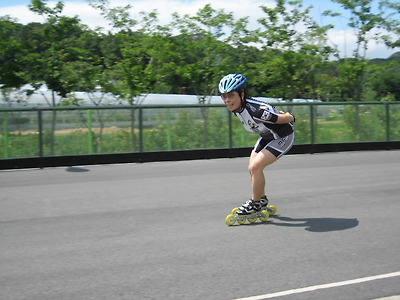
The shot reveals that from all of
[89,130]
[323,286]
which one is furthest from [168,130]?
[323,286]

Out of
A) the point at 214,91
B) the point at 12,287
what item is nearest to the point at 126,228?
the point at 12,287

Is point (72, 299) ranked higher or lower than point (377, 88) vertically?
lower

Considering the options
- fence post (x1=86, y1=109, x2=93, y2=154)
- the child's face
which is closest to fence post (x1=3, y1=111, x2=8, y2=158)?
fence post (x1=86, y1=109, x2=93, y2=154)

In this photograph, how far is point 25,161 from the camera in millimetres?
14320

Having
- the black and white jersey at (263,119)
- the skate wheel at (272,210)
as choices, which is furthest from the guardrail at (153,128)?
the black and white jersey at (263,119)

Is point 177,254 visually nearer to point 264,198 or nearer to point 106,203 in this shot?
point 264,198

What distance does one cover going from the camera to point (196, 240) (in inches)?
240

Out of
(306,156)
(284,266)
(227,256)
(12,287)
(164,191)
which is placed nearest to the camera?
(12,287)

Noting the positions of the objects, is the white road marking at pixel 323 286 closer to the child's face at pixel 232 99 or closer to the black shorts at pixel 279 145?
the black shorts at pixel 279 145

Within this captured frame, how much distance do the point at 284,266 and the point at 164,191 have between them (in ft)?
16.9

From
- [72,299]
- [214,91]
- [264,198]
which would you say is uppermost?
[214,91]

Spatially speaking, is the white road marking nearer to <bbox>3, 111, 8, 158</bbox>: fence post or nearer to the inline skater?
the inline skater

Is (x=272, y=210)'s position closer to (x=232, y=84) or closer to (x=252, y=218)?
(x=252, y=218)

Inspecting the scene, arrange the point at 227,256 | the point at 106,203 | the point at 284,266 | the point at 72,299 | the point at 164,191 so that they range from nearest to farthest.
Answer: the point at 72,299 < the point at 284,266 < the point at 227,256 < the point at 106,203 < the point at 164,191
